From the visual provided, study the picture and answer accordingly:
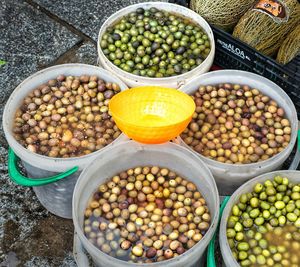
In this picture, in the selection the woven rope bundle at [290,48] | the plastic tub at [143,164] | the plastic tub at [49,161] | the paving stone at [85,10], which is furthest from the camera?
the paving stone at [85,10]

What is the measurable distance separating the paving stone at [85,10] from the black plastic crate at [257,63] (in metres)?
1.18

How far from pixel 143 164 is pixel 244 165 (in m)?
0.57

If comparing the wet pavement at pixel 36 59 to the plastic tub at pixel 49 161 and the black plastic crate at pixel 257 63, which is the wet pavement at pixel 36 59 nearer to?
the plastic tub at pixel 49 161

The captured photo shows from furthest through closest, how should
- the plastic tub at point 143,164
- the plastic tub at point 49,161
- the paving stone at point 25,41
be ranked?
the paving stone at point 25,41
the plastic tub at point 49,161
the plastic tub at point 143,164

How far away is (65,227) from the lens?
301 centimetres

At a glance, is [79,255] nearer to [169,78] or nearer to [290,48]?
[169,78]

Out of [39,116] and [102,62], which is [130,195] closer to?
[39,116]

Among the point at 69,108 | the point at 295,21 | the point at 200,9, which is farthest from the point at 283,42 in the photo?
the point at 69,108

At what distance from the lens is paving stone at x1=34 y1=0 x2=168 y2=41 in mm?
4040

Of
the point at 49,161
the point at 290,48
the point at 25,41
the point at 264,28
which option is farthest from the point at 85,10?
the point at 49,161

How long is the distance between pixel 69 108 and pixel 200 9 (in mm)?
1146

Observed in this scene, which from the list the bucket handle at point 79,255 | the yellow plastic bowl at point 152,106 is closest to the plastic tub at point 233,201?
the yellow plastic bowl at point 152,106

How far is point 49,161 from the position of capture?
2580mm

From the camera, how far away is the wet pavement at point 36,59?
2.92 m
